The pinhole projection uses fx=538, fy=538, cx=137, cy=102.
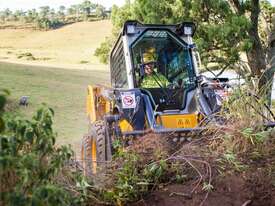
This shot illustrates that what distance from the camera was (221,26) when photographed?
40.7 ft

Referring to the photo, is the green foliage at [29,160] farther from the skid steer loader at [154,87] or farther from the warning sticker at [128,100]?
the warning sticker at [128,100]

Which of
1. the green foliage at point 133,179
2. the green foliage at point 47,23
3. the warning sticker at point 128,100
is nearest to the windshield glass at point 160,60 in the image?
the warning sticker at point 128,100

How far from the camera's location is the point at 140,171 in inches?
178

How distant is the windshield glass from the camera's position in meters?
8.06

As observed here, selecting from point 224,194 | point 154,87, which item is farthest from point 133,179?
point 154,87

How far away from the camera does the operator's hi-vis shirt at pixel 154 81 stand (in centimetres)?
800

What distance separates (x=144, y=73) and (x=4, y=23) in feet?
316

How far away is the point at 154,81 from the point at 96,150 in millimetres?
1995

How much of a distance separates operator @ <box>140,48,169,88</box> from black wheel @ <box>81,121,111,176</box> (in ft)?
4.14

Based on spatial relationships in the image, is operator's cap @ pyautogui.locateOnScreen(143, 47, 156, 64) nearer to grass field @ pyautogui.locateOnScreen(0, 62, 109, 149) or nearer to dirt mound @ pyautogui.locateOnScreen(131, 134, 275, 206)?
dirt mound @ pyautogui.locateOnScreen(131, 134, 275, 206)

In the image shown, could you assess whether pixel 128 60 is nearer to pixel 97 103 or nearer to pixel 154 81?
pixel 154 81

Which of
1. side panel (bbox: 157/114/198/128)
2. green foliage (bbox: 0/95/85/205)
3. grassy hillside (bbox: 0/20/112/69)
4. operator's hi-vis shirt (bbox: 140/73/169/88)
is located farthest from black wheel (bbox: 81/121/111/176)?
grassy hillside (bbox: 0/20/112/69)

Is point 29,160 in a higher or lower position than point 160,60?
lower

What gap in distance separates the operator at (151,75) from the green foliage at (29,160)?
4.84 m
